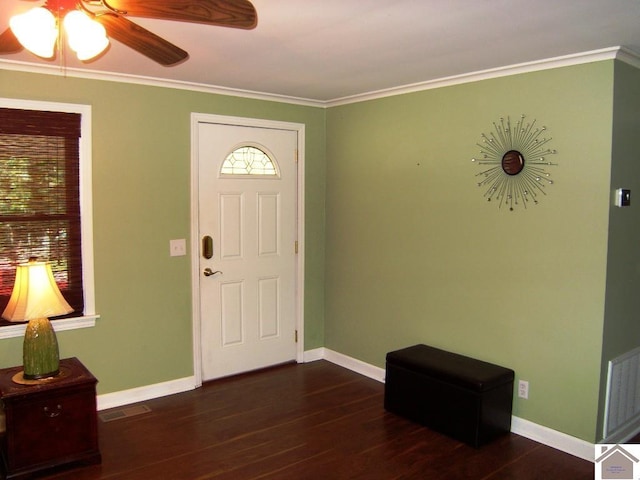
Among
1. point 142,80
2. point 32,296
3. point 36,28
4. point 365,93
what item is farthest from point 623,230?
point 32,296

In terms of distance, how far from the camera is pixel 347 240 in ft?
14.5

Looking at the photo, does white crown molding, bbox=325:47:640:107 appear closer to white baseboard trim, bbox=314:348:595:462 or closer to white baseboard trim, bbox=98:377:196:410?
white baseboard trim, bbox=314:348:595:462

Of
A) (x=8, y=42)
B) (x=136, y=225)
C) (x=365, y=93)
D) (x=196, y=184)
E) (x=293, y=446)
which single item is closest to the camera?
(x=8, y=42)

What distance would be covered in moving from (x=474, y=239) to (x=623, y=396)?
1250mm

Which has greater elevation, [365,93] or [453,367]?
[365,93]

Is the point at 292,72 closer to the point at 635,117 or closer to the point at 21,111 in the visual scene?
the point at 21,111

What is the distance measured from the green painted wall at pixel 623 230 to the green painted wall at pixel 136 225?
2503 millimetres

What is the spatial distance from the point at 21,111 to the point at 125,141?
0.62 meters

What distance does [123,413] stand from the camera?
355 cm

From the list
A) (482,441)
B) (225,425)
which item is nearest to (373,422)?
(482,441)

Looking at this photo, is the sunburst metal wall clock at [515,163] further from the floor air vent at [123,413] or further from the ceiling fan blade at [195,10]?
the floor air vent at [123,413]

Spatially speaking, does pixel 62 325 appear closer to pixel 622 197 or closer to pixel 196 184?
pixel 196 184

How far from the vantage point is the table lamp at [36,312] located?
2777 mm

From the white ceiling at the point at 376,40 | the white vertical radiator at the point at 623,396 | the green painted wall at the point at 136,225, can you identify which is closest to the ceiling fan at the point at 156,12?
the white ceiling at the point at 376,40
